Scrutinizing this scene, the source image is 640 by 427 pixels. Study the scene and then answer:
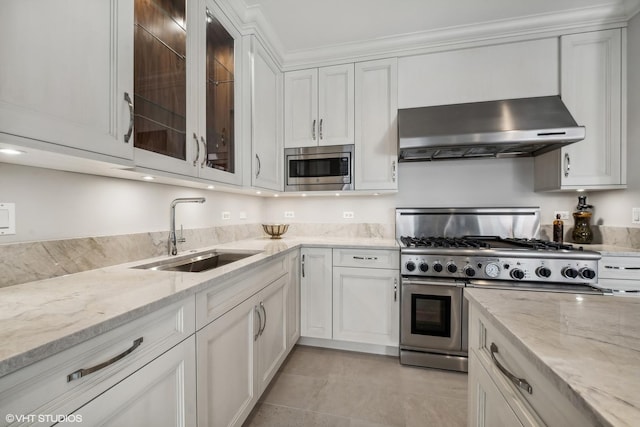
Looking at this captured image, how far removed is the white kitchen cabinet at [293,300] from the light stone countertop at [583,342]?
4.60 ft

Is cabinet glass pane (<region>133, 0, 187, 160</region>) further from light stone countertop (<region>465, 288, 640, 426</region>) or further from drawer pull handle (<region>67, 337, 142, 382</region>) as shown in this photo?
light stone countertop (<region>465, 288, 640, 426</region>)

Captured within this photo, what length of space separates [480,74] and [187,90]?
2.29m

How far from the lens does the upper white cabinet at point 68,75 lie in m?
0.71

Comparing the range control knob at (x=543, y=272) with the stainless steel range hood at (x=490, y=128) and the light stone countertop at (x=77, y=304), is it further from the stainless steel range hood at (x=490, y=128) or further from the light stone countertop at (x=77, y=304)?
the light stone countertop at (x=77, y=304)

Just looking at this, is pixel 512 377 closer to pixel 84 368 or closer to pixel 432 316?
pixel 84 368

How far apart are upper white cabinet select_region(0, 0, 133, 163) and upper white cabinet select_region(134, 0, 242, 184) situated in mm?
112

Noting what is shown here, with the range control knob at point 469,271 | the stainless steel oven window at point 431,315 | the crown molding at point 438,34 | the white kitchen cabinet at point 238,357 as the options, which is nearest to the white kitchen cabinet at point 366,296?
the stainless steel oven window at point 431,315

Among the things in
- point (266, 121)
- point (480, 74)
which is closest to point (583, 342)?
point (266, 121)

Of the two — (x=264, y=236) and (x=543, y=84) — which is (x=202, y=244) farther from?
(x=543, y=84)

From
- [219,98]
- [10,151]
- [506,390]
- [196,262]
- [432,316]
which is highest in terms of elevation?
[219,98]

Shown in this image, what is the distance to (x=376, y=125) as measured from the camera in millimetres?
2379

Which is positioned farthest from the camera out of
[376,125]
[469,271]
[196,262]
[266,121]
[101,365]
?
[376,125]
